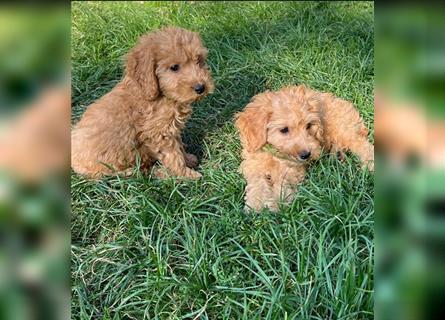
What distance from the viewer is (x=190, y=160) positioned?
4.30 meters

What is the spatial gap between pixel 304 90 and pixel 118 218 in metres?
1.74

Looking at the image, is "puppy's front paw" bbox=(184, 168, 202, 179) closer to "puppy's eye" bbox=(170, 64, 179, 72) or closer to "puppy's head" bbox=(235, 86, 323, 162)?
"puppy's head" bbox=(235, 86, 323, 162)

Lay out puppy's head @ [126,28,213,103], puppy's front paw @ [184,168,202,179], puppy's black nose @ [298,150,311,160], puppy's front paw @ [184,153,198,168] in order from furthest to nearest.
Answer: puppy's front paw @ [184,153,198,168] → puppy's front paw @ [184,168,202,179] → puppy's head @ [126,28,213,103] → puppy's black nose @ [298,150,311,160]

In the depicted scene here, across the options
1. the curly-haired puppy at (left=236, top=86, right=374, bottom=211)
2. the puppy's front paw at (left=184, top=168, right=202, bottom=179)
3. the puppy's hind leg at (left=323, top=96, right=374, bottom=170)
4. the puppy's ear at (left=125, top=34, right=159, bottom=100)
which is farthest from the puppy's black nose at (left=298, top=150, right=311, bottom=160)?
the puppy's ear at (left=125, top=34, right=159, bottom=100)

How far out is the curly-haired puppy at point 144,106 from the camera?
12.3 feet

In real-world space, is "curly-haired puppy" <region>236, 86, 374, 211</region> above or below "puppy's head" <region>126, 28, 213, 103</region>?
Answer: below

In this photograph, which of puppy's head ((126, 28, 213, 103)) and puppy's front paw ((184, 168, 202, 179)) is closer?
puppy's head ((126, 28, 213, 103))

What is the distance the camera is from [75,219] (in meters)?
3.40

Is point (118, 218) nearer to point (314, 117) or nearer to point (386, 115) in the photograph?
point (314, 117)

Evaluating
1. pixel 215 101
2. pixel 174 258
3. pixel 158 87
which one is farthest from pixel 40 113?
pixel 215 101

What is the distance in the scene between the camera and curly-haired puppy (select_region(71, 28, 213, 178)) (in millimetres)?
3750

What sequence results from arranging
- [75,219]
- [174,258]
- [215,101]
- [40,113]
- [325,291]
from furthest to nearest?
Result: [215,101] < [75,219] < [174,258] < [325,291] < [40,113]

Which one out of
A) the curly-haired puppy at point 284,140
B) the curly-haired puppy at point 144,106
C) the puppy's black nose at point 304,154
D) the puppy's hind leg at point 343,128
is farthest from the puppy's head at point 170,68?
the puppy's hind leg at point 343,128

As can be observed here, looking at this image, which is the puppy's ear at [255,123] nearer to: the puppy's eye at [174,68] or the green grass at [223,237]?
the green grass at [223,237]
